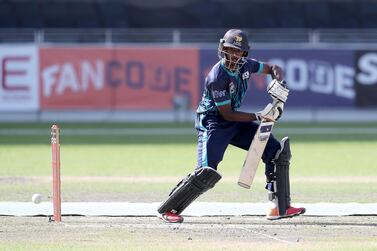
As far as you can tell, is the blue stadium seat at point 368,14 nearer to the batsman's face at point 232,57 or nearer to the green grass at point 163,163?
the green grass at point 163,163

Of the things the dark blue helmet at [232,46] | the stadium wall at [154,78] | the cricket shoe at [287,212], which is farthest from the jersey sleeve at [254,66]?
the stadium wall at [154,78]

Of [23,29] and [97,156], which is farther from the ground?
[23,29]

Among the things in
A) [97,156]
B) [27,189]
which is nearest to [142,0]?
[97,156]

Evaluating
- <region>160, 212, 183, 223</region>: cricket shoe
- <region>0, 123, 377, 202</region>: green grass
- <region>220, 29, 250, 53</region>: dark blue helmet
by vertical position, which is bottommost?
<region>0, 123, 377, 202</region>: green grass

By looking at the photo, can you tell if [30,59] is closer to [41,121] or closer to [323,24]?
[41,121]

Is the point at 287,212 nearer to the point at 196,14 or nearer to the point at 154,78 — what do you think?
the point at 154,78

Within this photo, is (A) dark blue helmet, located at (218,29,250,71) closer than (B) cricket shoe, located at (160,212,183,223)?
Yes

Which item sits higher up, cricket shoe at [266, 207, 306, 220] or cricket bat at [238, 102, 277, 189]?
cricket bat at [238, 102, 277, 189]

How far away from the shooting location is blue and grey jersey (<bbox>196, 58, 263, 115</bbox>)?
34.0 feet

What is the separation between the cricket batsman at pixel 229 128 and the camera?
10391mm

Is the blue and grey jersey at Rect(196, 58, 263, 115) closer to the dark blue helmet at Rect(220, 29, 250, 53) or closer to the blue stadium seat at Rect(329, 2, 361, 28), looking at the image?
the dark blue helmet at Rect(220, 29, 250, 53)

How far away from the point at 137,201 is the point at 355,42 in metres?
19.9

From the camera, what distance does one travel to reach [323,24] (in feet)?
113

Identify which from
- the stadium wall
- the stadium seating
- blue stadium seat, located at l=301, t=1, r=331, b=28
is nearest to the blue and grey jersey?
the stadium wall
